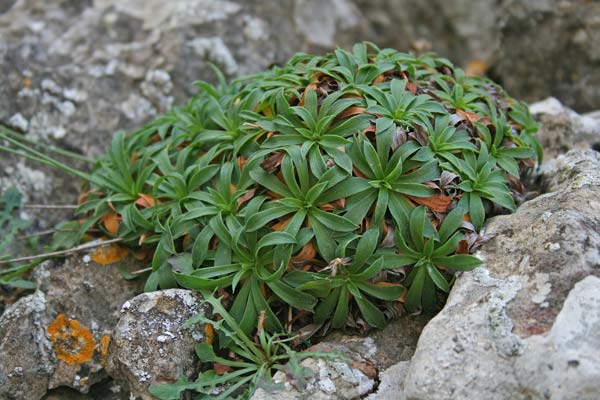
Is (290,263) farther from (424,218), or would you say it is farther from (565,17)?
(565,17)

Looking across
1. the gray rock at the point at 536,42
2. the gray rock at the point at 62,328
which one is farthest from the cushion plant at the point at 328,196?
the gray rock at the point at 536,42

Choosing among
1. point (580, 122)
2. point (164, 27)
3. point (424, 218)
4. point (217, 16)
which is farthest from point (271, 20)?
point (424, 218)

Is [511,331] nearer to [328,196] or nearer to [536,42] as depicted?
[328,196]

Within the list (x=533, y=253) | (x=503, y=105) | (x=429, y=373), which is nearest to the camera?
(x=429, y=373)

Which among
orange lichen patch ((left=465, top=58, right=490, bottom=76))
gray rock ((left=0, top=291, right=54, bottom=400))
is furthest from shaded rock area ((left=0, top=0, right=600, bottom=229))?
gray rock ((left=0, top=291, right=54, bottom=400))

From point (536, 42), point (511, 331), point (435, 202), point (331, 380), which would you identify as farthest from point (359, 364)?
point (536, 42)

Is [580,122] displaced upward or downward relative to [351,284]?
upward
